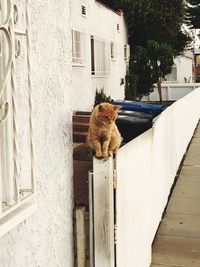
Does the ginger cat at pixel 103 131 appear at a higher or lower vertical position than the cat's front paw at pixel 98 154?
higher

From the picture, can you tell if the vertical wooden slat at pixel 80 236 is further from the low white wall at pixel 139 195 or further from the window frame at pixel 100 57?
the window frame at pixel 100 57

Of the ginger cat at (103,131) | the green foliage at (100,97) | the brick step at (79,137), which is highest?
the ginger cat at (103,131)

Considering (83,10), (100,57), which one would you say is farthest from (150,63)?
(83,10)

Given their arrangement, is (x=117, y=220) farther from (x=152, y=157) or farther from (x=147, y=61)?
(x=147, y=61)

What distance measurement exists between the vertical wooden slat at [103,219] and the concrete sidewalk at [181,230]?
5.70 ft

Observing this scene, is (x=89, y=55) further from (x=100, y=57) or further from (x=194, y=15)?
(x=194, y=15)

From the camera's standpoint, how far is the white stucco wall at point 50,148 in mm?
2715

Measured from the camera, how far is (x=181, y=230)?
620 centimetres

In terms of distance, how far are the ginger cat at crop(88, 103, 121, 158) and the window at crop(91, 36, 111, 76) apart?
1226 centimetres

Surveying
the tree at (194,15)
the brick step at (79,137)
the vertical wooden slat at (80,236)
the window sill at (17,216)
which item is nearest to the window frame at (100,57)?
the brick step at (79,137)

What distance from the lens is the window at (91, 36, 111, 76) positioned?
15688 mm

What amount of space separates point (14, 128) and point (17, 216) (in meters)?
0.42

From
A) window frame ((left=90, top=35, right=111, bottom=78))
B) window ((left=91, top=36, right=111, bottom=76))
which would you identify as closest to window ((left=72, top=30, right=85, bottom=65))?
window frame ((left=90, top=35, right=111, bottom=78))

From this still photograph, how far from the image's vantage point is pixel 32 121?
2.64 meters
